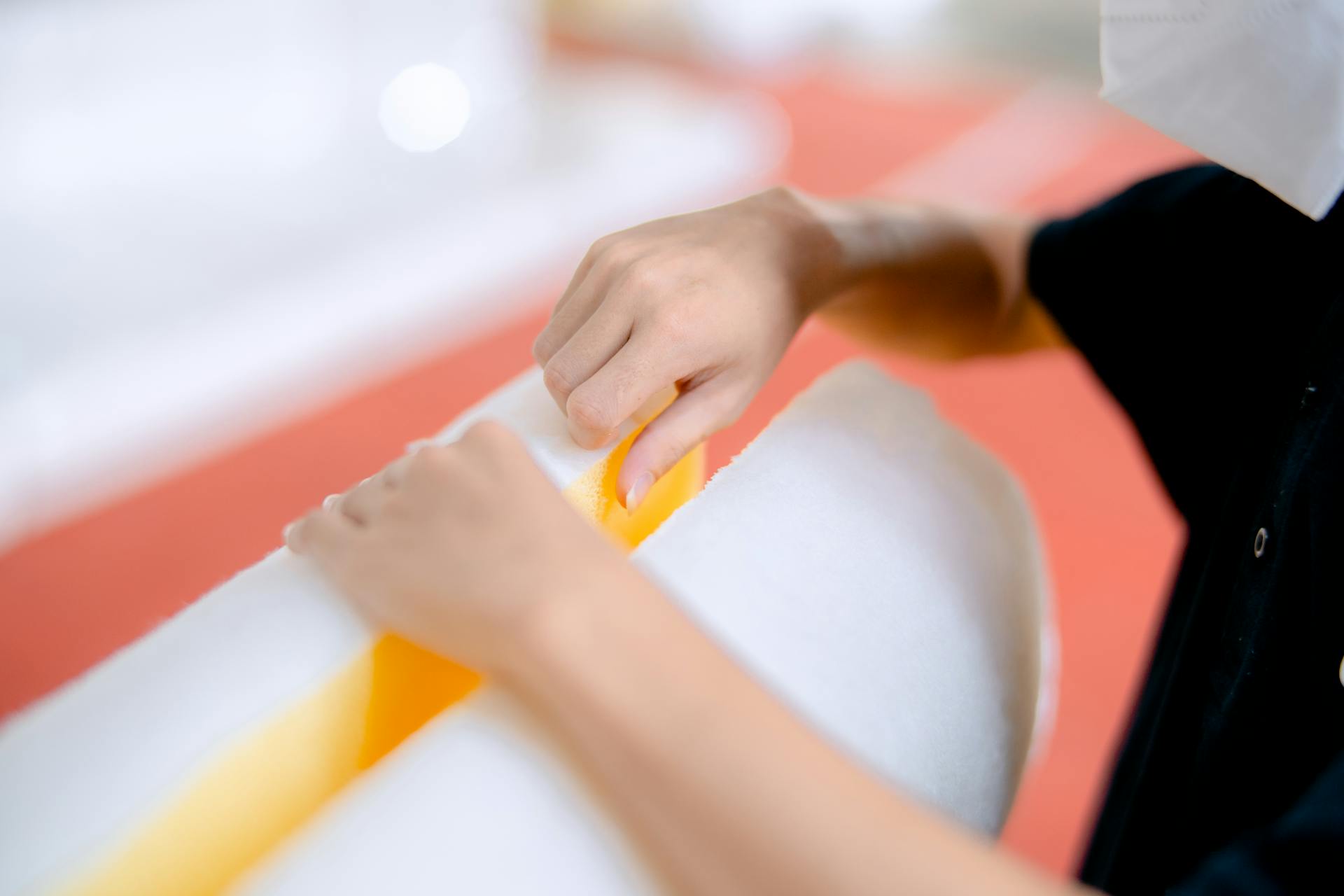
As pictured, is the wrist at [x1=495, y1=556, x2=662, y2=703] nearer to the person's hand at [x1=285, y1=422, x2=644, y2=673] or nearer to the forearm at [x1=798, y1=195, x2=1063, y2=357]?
the person's hand at [x1=285, y1=422, x2=644, y2=673]

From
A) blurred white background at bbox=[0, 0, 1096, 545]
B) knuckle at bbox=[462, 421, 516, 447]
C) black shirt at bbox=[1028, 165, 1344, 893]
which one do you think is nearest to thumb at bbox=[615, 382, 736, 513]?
knuckle at bbox=[462, 421, 516, 447]

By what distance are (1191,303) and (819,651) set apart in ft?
1.24

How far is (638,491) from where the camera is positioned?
573mm

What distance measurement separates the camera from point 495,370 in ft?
6.54

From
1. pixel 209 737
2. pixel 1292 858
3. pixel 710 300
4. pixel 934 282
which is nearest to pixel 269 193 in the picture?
pixel 934 282

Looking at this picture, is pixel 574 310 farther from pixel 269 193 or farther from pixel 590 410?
pixel 269 193

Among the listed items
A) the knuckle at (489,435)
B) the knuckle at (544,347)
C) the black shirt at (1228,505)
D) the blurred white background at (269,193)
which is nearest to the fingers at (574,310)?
the knuckle at (544,347)

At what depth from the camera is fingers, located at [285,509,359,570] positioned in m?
0.49

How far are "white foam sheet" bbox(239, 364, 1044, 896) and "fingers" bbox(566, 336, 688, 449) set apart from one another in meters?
0.06

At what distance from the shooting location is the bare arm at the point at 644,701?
1.18 feet

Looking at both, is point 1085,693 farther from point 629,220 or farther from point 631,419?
point 629,220

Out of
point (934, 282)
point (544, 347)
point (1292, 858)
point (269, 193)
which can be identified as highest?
point (269, 193)

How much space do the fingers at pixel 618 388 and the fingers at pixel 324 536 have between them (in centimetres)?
12

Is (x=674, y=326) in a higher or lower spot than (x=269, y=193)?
lower
